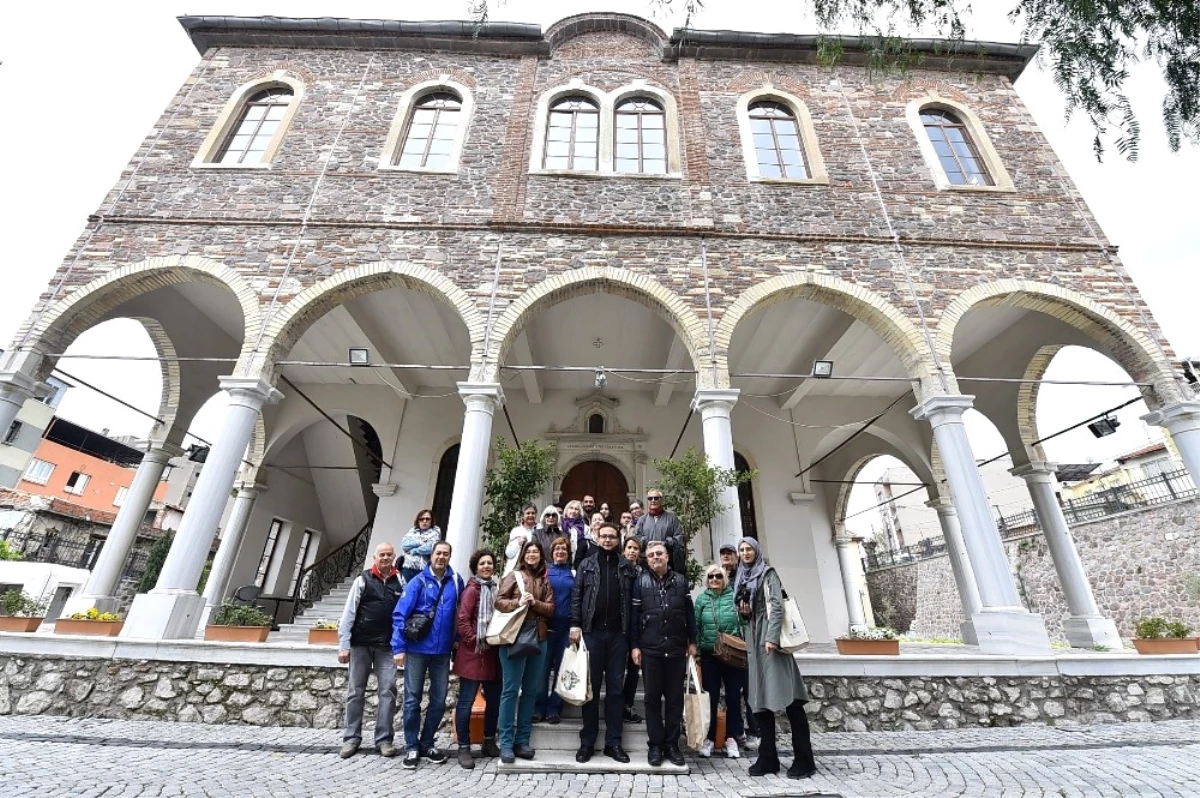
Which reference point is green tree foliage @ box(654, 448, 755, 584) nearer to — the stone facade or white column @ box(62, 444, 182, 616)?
white column @ box(62, 444, 182, 616)

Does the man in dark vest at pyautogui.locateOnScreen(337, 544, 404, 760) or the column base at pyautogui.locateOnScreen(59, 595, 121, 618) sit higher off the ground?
the column base at pyautogui.locateOnScreen(59, 595, 121, 618)

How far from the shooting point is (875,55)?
307 cm

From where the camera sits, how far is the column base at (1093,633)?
744cm

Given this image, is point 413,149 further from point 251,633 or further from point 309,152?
point 251,633

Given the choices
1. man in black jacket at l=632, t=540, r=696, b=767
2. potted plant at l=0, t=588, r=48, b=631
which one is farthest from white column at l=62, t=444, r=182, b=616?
man in black jacket at l=632, t=540, r=696, b=767

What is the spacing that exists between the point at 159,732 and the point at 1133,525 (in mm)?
17861

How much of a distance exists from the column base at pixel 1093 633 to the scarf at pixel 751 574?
23.4 ft

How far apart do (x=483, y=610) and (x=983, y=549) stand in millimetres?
5247

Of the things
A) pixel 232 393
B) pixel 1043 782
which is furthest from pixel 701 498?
pixel 232 393

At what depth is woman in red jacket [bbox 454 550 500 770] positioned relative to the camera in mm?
3492

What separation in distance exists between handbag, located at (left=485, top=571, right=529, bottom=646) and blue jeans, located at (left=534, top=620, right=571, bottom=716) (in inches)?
18.9

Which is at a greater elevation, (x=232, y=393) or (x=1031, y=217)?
(x=1031, y=217)

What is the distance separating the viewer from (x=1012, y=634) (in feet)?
16.9

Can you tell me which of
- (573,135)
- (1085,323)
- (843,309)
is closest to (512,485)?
(843,309)
